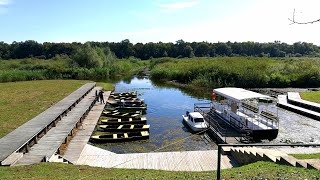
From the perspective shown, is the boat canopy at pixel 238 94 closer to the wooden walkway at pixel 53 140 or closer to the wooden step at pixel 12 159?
the wooden walkway at pixel 53 140

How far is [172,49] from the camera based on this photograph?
169 m

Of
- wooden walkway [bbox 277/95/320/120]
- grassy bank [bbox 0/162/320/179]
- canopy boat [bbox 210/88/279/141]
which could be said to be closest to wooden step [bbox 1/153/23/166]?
grassy bank [bbox 0/162/320/179]

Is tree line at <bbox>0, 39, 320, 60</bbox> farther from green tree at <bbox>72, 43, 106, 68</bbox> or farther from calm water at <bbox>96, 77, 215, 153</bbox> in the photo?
calm water at <bbox>96, 77, 215, 153</bbox>

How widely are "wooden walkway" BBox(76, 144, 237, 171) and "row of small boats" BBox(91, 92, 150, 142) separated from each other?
3.74 metres

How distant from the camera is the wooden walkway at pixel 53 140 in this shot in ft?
56.7

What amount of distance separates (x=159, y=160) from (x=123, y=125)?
33.8 ft

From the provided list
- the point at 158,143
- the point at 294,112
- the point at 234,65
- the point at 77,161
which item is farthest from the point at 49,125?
the point at 234,65

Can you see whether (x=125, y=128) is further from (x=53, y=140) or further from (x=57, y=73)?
(x=57, y=73)

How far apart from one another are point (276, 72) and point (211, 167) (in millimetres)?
54405

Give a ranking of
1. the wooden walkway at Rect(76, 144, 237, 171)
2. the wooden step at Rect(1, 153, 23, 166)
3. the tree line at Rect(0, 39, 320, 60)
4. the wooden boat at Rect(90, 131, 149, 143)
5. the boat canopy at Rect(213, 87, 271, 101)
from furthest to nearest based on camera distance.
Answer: the tree line at Rect(0, 39, 320, 60)
the boat canopy at Rect(213, 87, 271, 101)
the wooden boat at Rect(90, 131, 149, 143)
the wooden walkway at Rect(76, 144, 237, 171)
the wooden step at Rect(1, 153, 23, 166)

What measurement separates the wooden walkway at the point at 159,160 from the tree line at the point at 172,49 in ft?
455

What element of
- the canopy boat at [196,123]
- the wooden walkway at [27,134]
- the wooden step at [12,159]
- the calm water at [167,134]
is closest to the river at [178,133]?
the calm water at [167,134]

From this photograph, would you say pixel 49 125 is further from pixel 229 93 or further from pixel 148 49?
pixel 148 49

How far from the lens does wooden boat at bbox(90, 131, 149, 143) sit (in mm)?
25148
